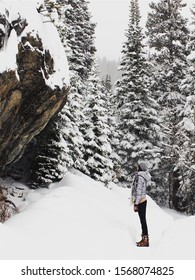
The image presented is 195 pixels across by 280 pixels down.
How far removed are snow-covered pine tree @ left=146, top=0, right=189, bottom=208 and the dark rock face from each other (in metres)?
13.6

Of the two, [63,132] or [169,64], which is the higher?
[169,64]

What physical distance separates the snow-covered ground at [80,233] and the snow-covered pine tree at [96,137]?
740cm

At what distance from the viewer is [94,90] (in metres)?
20.6

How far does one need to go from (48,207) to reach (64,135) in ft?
22.0

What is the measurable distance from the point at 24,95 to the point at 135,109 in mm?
15136

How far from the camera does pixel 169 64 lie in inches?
984

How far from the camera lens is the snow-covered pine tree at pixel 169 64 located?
24.0 metres

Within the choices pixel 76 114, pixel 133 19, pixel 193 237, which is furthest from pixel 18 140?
pixel 133 19

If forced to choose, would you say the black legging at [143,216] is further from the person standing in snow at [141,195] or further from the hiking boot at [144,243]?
the hiking boot at [144,243]

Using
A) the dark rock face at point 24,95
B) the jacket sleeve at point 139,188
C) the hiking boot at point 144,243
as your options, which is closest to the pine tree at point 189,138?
the dark rock face at point 24,95

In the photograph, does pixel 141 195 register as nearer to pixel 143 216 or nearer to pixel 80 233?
pixel 143 216

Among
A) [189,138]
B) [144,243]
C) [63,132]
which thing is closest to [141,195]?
[144,243]

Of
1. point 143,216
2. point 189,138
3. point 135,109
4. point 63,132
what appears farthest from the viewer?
point 135,109
